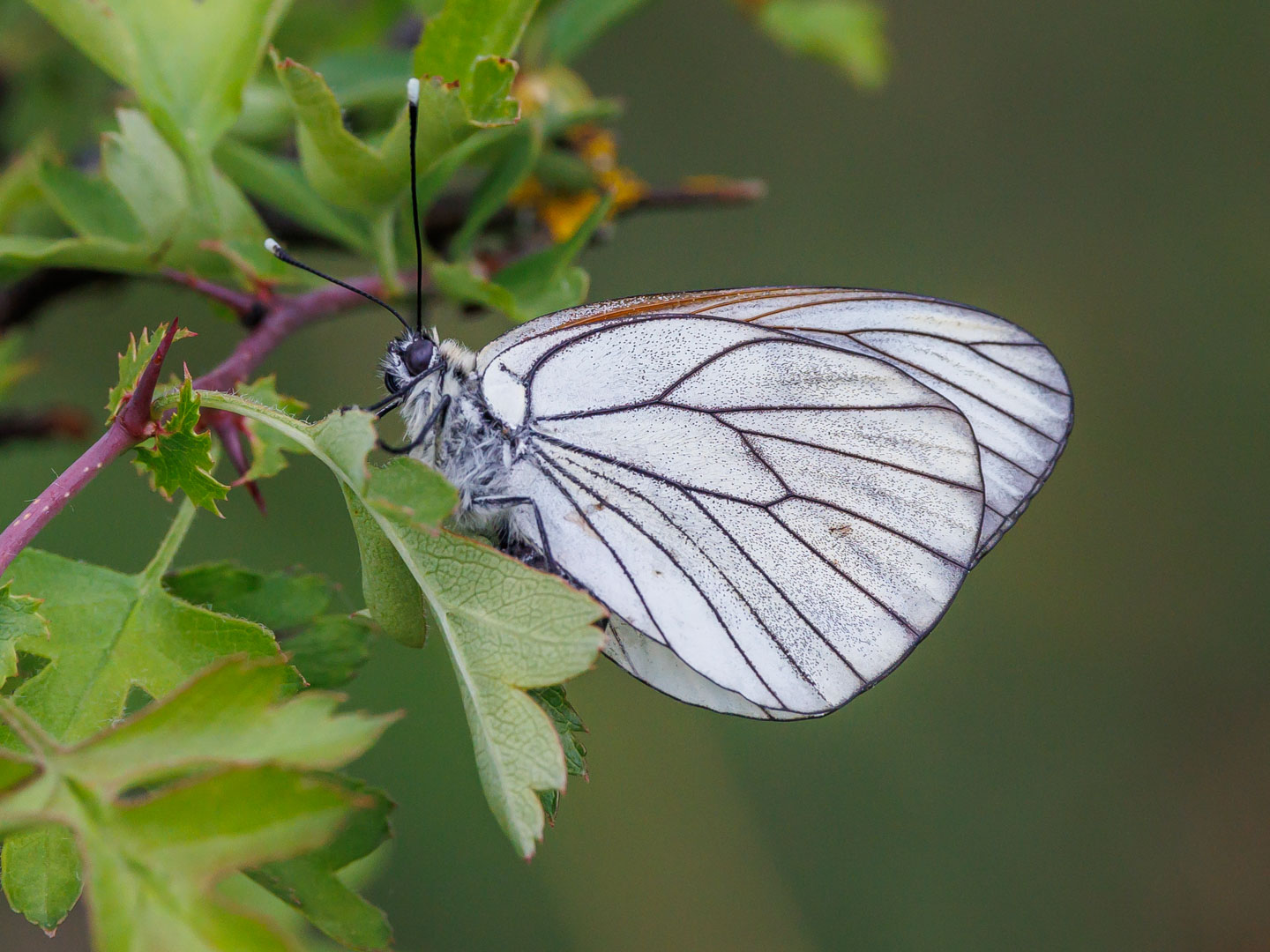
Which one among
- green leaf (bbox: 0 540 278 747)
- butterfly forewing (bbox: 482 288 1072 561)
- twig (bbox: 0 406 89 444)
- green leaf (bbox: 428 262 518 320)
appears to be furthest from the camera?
twig (bbox: 0 406 89 444)

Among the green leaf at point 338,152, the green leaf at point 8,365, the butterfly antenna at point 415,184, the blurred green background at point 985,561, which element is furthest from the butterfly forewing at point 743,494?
the blurred green background at point 985,561

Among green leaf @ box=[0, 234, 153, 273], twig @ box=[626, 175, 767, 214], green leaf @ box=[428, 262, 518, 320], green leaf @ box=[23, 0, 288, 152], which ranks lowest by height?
green leaf @ box=[428, 262, 518, 320]

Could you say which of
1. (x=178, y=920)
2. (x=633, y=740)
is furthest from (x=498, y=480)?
(x=633, y=740)

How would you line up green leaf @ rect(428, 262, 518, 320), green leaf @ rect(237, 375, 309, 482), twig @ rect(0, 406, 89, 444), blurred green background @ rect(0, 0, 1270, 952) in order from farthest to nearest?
blurred green background @ rect(0, 0, 1270, 952) < twig @ rect(0, 406, 89, 444) < green leaf @ rect(428, 262, 518, 320) < green leaf @ rect(237, 375, 309, 482)

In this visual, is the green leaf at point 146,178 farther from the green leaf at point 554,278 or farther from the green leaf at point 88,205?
the green leaf at point 554,278

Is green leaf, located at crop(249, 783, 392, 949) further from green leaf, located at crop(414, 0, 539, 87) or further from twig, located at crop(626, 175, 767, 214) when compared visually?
twig, located at crop(626, 175, 767, 214)

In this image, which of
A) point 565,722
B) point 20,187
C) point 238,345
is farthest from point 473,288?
point 20,187

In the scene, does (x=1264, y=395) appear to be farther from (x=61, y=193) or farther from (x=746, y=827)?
(x=61, y=193)

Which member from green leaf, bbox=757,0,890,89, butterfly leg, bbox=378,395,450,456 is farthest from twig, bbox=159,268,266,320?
green leaf, bbox=757,0,890,89
